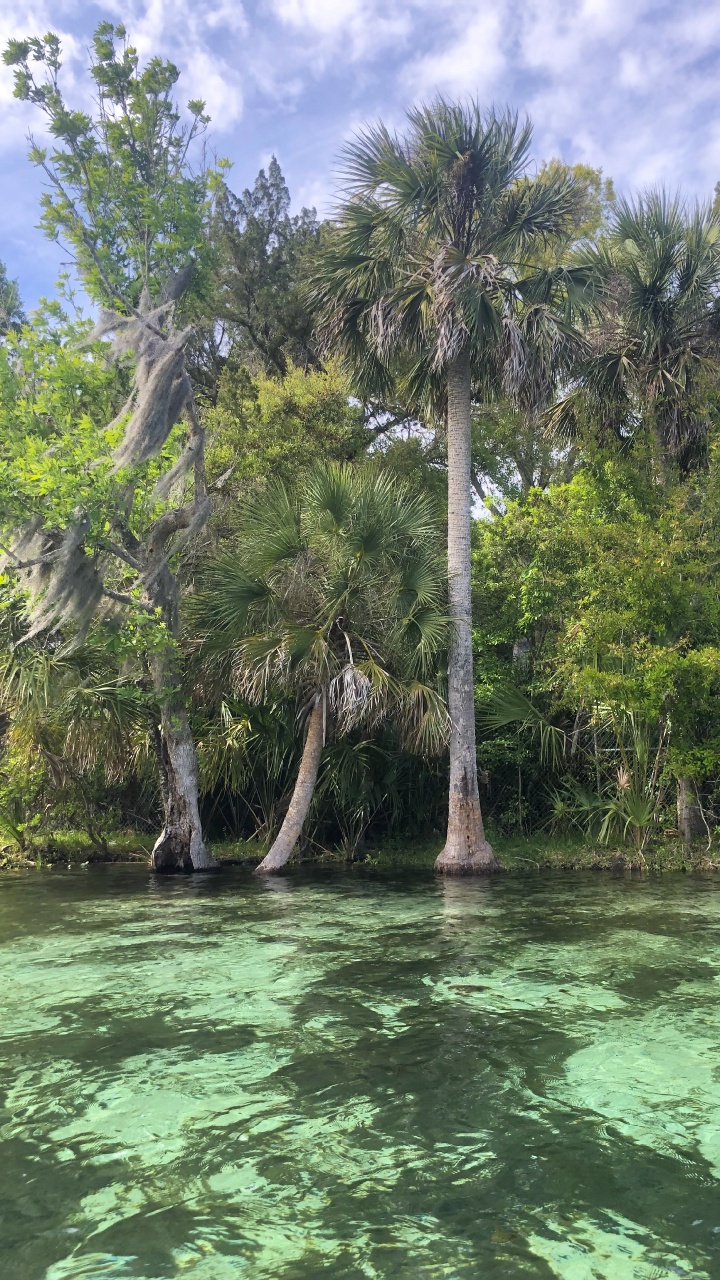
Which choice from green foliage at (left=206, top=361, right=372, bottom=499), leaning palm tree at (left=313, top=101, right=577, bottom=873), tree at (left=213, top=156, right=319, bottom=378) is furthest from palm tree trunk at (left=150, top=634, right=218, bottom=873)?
tree at (left=213, top=156, right=319, bottom=378)

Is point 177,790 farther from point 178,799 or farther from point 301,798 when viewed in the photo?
point 301,798

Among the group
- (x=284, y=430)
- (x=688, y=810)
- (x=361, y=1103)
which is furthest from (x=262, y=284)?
(x=361, y=1103)

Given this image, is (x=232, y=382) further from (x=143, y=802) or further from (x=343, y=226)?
(x=143, y=802)

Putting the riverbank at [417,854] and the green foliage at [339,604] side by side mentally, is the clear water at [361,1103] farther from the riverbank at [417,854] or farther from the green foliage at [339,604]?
the riverbank at [417,854]

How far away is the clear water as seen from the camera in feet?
9.54

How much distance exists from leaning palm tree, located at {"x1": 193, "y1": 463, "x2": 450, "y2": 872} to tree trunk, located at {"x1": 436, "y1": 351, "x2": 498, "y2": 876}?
0.33m

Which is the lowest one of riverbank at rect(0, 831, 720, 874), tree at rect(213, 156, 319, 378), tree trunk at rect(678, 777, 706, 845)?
riverbank at rect(0, 831, 720, 874)

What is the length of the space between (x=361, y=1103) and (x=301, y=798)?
7946 millimetres

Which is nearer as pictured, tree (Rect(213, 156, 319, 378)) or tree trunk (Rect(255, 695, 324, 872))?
tree trunk (Rect(255, 695, 324, 872))

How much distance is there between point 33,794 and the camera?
44.4ft

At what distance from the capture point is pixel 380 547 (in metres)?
11.6

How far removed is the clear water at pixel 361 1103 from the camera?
9.54ft

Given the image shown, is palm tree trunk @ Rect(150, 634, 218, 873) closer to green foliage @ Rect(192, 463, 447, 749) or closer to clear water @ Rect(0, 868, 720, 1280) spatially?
green foliage @ Rect(192, 463, 447, 749)

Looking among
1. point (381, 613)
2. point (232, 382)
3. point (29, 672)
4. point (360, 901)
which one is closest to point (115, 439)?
point (29, 672)
